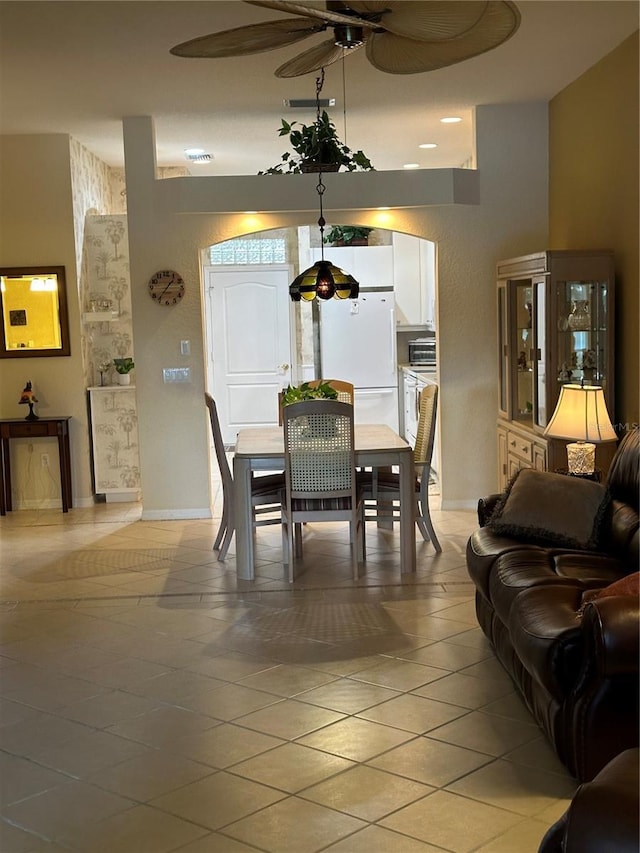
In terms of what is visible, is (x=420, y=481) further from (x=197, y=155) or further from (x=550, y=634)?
(x=197, y=155)

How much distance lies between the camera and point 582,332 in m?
6.01

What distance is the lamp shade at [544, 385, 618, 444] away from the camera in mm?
5000

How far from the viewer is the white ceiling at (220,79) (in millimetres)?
4812

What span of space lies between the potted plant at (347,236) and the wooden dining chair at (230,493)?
441cm

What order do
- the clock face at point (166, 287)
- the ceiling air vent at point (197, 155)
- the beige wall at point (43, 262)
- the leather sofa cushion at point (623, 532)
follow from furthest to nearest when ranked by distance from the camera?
the ceiling air vent at point (197, 155), the beige wall at point (43, 262), the clock face at point (166, 287), the leather sofa cushion at point (623, 532)

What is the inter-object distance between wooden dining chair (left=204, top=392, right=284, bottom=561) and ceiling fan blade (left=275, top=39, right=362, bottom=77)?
8.19 ft

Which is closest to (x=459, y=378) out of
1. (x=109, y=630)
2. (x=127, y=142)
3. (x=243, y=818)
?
(x=127, y=142)

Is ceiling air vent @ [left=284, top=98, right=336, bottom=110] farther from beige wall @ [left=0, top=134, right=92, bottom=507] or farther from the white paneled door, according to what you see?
the white paneled door

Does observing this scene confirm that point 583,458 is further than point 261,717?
Yes

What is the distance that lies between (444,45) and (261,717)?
2555 millimetres

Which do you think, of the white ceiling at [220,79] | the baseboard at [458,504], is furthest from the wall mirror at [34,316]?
the baseboard at [458,504]

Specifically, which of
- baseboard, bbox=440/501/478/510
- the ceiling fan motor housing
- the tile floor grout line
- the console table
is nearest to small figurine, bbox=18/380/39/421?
the console table

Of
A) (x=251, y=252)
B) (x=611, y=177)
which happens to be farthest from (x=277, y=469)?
(x=251, y=252)

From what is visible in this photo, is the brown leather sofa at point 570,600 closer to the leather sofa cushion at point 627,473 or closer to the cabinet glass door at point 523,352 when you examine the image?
the leather sofa cushion at point 627,473
